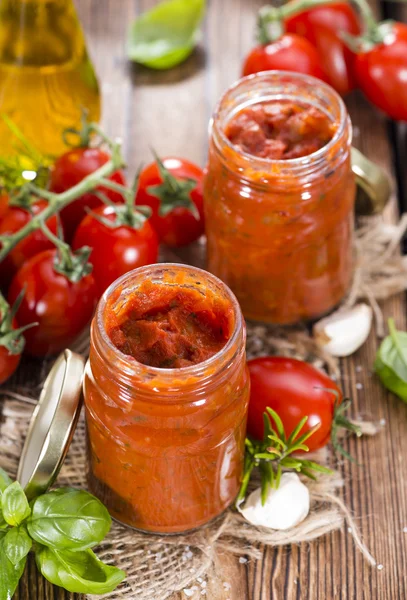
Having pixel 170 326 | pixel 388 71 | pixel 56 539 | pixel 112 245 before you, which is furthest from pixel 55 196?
pixel 388 71

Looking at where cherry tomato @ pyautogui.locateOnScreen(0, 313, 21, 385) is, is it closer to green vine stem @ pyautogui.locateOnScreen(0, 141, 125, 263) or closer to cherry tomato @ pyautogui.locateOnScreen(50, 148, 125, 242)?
green vine stem @ pyautogui.locateOnScreen(0, 141, 125, 263)

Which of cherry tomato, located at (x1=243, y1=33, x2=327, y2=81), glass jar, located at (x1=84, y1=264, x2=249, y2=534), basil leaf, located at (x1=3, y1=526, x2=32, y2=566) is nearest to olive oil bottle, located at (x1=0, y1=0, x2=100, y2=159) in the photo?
cherry tomato, located at (x1=243, y1=33, x2=327, y2=81)

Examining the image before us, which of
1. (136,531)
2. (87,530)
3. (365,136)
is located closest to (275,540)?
(136,531)

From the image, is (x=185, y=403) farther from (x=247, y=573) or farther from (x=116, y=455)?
(x=247, y=573)

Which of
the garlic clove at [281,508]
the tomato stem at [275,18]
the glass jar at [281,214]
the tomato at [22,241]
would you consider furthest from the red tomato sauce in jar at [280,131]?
the garlic clove at [281,508]

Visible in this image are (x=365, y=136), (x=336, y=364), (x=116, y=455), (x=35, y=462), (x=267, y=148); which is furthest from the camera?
(x=365, y=136)

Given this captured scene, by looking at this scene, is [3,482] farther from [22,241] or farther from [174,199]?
[174,199]
